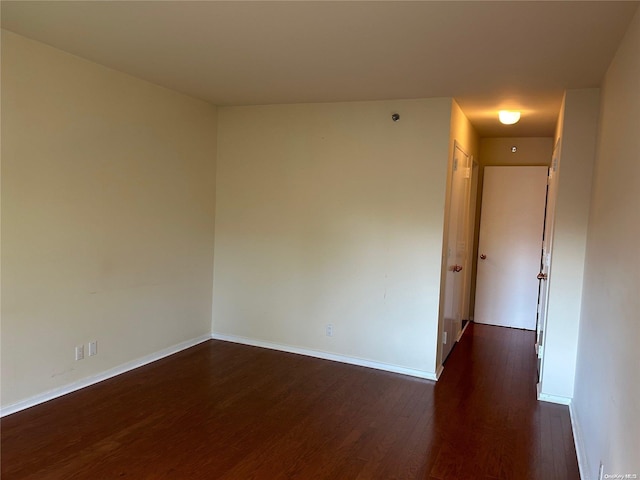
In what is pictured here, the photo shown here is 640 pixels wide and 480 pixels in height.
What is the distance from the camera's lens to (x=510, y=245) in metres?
5.81

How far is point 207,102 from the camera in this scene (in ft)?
14.6

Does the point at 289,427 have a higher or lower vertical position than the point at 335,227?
lower

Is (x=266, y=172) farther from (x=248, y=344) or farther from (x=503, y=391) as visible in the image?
(x=503, y=391)

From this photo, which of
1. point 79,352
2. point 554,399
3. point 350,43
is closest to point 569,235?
point 554,399

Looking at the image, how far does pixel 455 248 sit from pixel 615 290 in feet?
8.40

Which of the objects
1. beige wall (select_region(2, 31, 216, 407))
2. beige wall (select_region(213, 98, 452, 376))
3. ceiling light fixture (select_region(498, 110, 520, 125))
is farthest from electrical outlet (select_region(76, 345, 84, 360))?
ceiling light fixture (select_region(498, 110, 520, 125))

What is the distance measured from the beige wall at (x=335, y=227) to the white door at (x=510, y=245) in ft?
7.80

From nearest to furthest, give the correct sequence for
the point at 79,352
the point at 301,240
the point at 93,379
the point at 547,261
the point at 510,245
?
the point at 79,352, the point at 93,379, the point at 547,261, the point at 301,240, the point at 510,245

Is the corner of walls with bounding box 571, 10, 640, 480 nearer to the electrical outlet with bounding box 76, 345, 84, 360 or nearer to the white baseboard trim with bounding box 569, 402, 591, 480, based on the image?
the white baseboard trim with bounding box 569, 402, 591, 480

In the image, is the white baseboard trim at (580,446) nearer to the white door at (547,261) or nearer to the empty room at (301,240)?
the empty room at (301,240)

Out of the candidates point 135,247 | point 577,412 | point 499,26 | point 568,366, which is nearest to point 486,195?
point 568,366

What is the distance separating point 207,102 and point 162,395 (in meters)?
2.77

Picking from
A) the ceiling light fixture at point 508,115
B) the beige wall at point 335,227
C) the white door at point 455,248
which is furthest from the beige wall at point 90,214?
the ceiling light fixture at point 508,115

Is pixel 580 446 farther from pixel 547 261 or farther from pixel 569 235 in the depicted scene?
pixel 547 261
